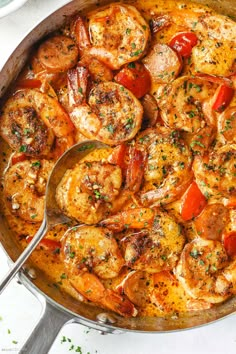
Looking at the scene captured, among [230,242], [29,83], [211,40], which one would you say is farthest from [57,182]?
[211,40]

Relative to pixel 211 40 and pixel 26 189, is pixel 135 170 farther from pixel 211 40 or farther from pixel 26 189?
pixel 211 40

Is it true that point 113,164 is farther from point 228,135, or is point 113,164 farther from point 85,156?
point 228,135

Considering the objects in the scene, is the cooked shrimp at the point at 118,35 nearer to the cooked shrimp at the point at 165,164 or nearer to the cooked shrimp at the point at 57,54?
the cooked shrimp at the point at 57,54

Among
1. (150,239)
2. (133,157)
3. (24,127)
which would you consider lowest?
(150,239)

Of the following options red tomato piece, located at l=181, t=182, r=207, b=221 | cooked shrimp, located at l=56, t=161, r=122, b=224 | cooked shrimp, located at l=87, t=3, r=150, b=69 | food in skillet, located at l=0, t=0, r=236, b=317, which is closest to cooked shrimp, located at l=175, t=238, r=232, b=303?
food in skillet, located at l=0, t=0, r=236, b=317

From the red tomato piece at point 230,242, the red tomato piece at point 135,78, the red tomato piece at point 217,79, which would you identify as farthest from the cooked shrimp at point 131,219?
the red tomato piece at point 217,79

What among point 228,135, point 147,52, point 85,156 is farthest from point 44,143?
point 228,135
